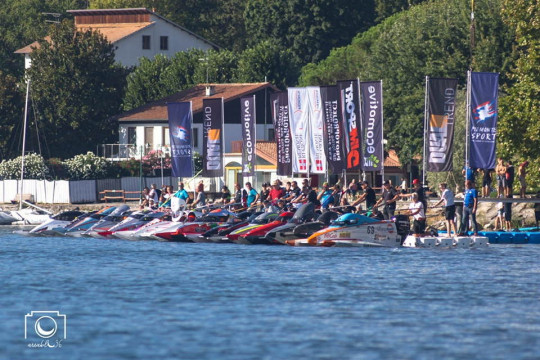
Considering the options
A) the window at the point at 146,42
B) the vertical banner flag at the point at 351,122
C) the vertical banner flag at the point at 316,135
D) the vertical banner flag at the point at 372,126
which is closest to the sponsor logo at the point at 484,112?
the vertical banner flag at the point at 372,126

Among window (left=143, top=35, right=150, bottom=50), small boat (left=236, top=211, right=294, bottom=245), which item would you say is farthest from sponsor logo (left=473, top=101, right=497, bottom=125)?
window (left=143, top=35, right=150, bottom=50)

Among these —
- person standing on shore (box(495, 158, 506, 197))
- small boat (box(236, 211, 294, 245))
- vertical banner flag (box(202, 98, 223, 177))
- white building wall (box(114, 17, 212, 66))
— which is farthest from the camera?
white building wall (box(114, 17, 212, 66))

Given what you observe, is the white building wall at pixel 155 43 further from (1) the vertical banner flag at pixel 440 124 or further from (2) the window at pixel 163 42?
(1) the vertical banner flag at pixel 440 124

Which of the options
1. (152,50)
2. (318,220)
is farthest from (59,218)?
(152,50)

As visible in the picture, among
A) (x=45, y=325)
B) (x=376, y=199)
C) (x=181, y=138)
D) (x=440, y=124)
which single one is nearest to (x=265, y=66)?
(x=181, y=138)

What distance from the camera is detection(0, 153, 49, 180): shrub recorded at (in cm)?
7600

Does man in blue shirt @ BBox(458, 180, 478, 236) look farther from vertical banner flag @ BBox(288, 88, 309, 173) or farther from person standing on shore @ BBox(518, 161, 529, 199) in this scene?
vertical banner flag @ BBox(288, 88, 309, 173)

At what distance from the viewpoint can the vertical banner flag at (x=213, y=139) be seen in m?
53.9

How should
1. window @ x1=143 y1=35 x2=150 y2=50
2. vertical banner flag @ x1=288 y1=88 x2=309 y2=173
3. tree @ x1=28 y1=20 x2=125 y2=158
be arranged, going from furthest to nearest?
window @ x1=143 y1=35 x2=150 y2=50 → tree @ x1=28 y1=20 x2=125 y2=158 → vertical banner flag @ x1=288 y1=88 x2=309 y2=173

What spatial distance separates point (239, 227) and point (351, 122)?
6191 mm

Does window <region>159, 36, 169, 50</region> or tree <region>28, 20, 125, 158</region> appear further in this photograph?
window <region>159, 36, 169, 50</region>

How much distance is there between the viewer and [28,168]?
3007 inches

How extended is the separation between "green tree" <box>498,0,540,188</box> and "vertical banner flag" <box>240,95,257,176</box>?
1219cm

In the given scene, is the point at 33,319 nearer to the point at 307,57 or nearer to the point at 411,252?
the point at 411,252
